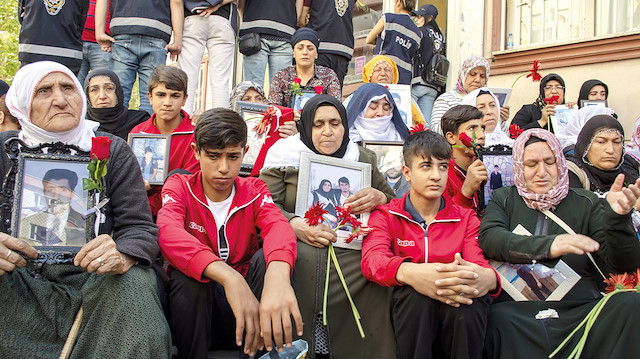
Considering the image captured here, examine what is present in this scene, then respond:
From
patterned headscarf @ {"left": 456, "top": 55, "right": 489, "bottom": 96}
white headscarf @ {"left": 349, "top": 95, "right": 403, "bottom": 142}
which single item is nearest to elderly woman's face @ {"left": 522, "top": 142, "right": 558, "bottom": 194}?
white headscarf @ {"left": 349, "top": 95, "right": 403, "bottom": 142}

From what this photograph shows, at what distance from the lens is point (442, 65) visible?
7.68m

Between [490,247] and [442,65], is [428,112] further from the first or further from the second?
[490,247]

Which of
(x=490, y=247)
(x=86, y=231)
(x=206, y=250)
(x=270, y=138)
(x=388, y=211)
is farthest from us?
(x=270, y=138)

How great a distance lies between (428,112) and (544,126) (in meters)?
1.78

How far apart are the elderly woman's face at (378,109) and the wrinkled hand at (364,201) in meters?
1.79

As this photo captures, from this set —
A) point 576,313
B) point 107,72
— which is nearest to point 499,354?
point 576,313

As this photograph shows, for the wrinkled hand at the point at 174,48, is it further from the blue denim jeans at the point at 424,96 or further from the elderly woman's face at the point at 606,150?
the elderly woman's face at the point at 606,150

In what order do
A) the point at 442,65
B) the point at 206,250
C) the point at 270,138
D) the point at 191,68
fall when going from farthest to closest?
the point at 442,65
the point at 191,68
the point at 270,138
the point at 206,250

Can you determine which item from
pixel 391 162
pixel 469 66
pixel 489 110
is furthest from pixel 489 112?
pixel 469 66

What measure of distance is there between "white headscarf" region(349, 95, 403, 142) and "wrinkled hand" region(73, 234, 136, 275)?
3.03 m

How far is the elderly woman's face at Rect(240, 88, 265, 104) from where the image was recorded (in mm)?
5824

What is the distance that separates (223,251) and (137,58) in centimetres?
342

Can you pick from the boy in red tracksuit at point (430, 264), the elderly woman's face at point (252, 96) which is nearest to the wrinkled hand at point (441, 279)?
the boy in red tracksuit at point (430, 264)

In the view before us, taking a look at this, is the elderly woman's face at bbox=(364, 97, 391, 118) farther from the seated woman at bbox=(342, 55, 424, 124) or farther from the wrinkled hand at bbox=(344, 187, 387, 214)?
the wrinkled hand at bbox=(344, 187, 387, 214)
